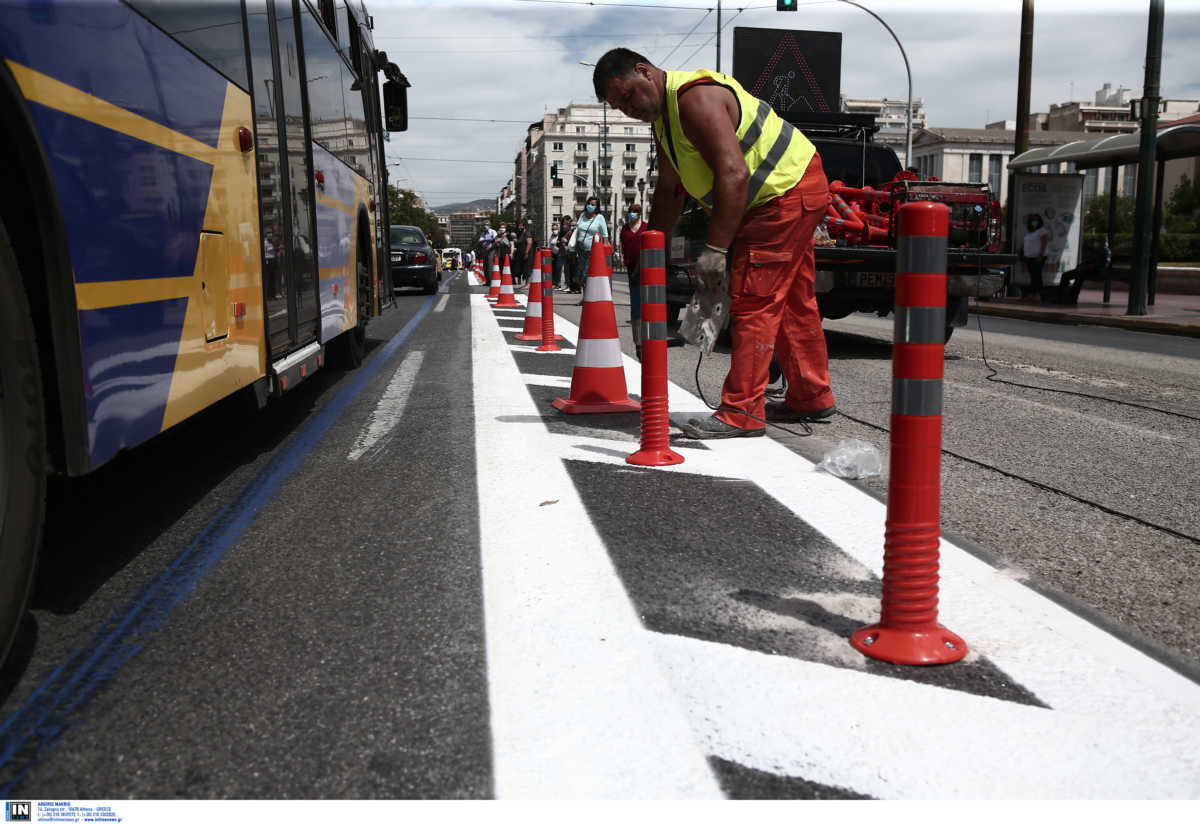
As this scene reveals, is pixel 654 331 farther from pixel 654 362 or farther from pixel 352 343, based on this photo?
pixel 352 343

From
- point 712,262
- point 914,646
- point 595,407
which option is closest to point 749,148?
point 712,262

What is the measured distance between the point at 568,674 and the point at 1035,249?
63.6ft

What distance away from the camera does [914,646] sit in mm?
2326

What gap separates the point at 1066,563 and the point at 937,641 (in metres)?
0.98

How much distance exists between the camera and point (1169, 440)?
17.0 feet

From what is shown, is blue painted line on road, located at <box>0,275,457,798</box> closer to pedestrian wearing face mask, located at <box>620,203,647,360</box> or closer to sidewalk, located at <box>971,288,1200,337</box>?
pedestrian wearing face mask, located at <box>620,203,647,360</box>

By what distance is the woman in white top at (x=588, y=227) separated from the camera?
17109 millimetres

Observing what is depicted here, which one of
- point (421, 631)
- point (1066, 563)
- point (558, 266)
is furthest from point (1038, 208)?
point (421, 631)

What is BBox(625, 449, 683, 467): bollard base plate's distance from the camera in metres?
4.38

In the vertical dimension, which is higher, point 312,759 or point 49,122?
point 49,122

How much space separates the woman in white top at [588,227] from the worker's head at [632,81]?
39.2ft

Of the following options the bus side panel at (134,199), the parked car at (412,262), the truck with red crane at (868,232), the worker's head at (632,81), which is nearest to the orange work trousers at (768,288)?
the worker's head at (632,81)

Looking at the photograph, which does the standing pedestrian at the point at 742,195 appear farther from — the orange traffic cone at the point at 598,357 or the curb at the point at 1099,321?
the curb at the point at 1099,321

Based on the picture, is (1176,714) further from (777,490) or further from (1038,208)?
(1038,208)
